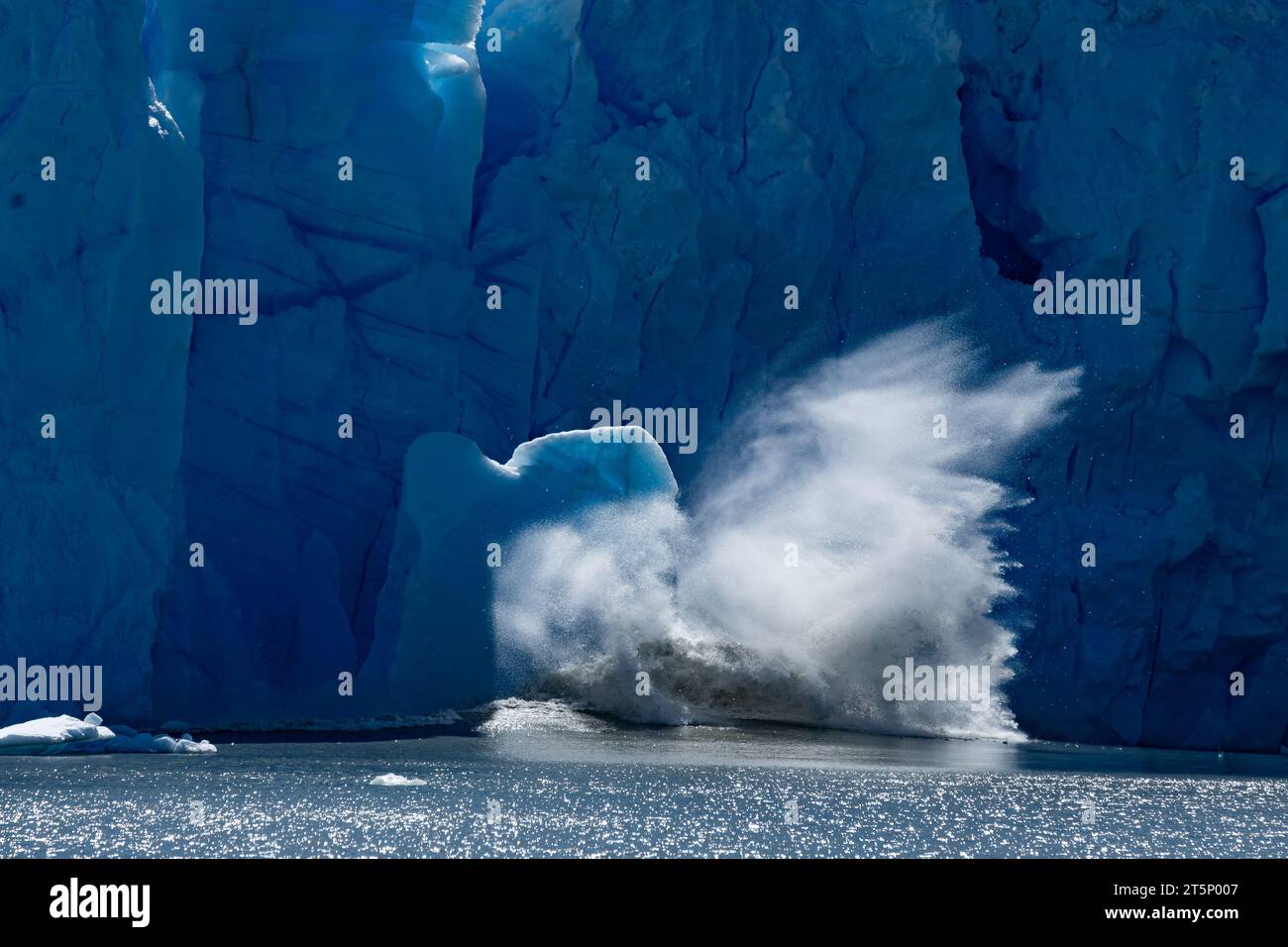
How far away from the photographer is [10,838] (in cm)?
1406

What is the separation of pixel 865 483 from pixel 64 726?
1239 centimetres

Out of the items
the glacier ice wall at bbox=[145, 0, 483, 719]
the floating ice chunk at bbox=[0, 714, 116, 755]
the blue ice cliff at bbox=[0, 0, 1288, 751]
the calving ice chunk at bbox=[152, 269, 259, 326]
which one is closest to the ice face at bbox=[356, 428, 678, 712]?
the blue ice cliff at bbox=[0, 0, 1288, 751]

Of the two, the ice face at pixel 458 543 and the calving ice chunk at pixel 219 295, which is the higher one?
the calving ice chunk at pixel 219 295

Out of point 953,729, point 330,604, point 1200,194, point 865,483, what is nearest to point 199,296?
point 330,604

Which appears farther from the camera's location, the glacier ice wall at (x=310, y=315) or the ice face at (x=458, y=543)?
the glacier ice wall at (x=310, y=315)

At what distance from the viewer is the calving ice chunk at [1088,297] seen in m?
29.2

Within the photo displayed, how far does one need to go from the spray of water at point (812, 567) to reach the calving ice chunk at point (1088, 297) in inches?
47.3

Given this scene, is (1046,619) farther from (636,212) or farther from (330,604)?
(330,604)

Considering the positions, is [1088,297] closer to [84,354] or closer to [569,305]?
[569,305]

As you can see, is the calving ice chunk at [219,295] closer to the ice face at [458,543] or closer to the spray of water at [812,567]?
the ice face at [458,543]

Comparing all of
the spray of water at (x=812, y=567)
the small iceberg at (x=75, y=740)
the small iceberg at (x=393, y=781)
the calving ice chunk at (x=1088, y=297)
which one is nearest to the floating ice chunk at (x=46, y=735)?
the small iceberg at (x=75, y=740)

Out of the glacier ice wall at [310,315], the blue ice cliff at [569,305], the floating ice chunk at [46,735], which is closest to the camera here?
the floating ice chunk at [46,735]

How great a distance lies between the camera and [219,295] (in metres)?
24.4

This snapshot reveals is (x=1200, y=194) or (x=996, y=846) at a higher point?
(x=1200, y=194)
